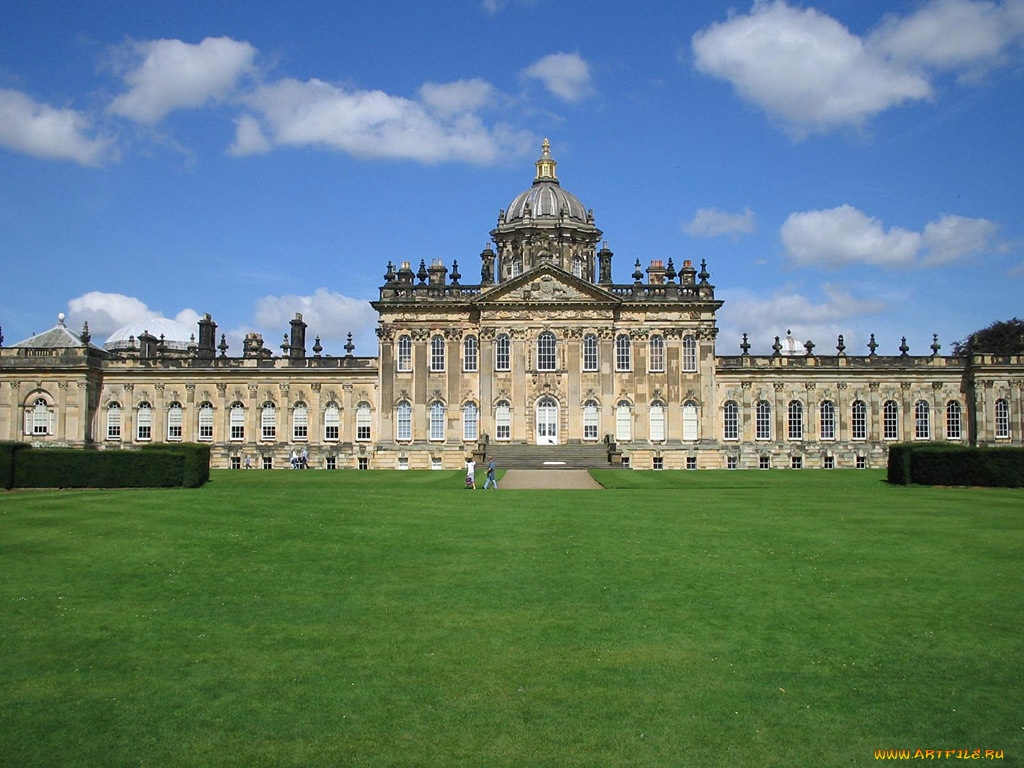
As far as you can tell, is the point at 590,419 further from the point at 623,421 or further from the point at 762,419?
the point at 762,419

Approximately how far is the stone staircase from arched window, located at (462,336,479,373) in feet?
16.2

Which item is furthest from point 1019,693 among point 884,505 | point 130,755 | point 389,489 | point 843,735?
point 389,489

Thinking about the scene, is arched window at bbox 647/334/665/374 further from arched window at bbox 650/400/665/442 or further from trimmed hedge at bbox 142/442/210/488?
trimmed hedge at bbox 142/442/210/488

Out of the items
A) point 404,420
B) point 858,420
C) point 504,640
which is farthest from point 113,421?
point 504,640

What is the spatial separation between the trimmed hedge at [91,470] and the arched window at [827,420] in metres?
40.4

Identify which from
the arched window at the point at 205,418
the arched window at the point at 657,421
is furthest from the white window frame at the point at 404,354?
the arched window at the point at 657,421

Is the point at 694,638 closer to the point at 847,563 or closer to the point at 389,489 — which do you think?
the point at 847,563

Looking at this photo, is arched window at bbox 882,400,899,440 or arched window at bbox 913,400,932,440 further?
arched window at bbox 913,400,932,440

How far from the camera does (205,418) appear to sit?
57969 mm

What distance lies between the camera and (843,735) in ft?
28.7

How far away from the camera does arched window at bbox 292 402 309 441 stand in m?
57.4

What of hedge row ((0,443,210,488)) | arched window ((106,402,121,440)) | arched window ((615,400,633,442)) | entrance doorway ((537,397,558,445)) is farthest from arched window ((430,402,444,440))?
hedge row ((0,443,210,488))

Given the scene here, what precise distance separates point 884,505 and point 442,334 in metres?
34.0

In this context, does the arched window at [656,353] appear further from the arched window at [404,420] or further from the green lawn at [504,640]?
the green lawn at [504,640]
